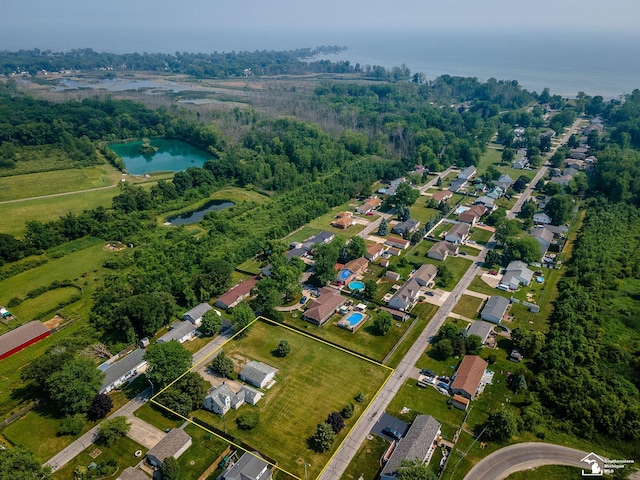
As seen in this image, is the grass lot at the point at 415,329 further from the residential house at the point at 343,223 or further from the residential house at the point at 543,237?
the residential house at the point at 343,223

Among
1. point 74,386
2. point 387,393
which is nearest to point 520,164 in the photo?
point 387,393

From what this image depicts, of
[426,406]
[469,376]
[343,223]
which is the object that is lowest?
[426,406]

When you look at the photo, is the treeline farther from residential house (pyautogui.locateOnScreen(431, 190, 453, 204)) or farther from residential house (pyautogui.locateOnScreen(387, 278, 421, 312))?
residential house (pyautogui.locateOnScreen(431, 190, 453, 204))

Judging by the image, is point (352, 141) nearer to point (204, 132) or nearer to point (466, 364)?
point (204, 132)

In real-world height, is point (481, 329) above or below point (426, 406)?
above

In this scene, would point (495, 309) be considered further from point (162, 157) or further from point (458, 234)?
point (162, 157)

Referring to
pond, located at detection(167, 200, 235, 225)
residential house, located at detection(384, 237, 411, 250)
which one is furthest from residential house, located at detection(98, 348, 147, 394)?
residential house, located at detection(384, 237, 411, 250)
